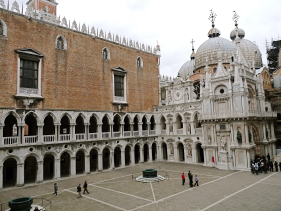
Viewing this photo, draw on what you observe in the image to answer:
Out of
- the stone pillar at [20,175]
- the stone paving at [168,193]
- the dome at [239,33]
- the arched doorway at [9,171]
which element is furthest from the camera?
the dome at [239,33]

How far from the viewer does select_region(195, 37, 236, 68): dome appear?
3997 cm

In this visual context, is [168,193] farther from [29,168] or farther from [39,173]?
[29,168]

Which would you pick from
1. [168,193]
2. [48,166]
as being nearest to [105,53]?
[48,166]

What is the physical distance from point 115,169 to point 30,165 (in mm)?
10406

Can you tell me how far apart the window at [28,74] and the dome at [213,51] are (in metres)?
29.0

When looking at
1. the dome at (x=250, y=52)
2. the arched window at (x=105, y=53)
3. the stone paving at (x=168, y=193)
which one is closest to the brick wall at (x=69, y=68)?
the arched window at (x=105, y=53)

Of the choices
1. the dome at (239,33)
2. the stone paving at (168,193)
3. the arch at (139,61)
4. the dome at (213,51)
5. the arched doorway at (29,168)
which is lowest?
the stone paving at (168,193)

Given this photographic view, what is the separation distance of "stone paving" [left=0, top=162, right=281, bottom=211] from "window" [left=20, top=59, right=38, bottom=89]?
10.6 metres

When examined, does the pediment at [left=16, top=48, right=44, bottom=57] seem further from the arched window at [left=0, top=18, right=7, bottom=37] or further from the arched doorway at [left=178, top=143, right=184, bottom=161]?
the arched doorway at [left=178, top=143, right=184, bottom=161]

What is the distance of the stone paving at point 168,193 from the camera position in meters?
15.4

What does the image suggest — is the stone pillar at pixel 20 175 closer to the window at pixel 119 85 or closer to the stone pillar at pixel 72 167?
the stone pillar at pixel 72 167

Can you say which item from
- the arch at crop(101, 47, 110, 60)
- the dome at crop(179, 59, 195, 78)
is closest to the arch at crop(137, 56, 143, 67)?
the arch at crop(101, 47, 110, 60)

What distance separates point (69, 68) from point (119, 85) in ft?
26.7

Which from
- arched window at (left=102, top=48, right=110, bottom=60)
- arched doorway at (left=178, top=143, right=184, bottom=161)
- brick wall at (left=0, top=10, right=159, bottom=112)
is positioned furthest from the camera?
arched doorway at (left=178, top=143, right=184, bottom=161)
